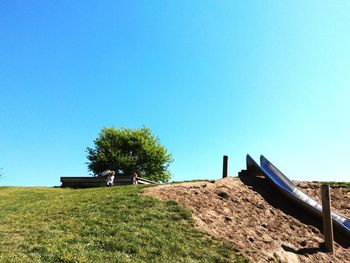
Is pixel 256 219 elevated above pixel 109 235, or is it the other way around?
pixel 256 219

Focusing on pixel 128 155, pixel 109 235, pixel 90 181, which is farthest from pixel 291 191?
pixel 128 155

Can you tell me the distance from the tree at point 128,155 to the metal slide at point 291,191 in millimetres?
37020

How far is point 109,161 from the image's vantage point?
58469mm

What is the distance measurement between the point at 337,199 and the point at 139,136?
4333 cm

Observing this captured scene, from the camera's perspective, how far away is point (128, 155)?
200ft

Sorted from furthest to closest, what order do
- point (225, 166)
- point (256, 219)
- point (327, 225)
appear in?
1. point (225, 166)
2. point (256, 219)
3. point (327, 225)

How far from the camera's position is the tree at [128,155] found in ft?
192

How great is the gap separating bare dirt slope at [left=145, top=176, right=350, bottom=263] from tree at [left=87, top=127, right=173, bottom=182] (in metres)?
39.2

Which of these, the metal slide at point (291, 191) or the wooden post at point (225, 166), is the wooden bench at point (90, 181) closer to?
the wooden post at point (225, 166)

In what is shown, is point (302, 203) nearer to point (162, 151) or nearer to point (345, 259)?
point (345, 259)

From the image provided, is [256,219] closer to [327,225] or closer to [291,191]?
[327,225]

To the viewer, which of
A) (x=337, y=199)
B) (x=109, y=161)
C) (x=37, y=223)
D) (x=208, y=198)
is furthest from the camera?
(x=109, y=161)

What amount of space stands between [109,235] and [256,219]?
251 inches

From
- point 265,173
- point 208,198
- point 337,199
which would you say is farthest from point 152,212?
point 337,199
